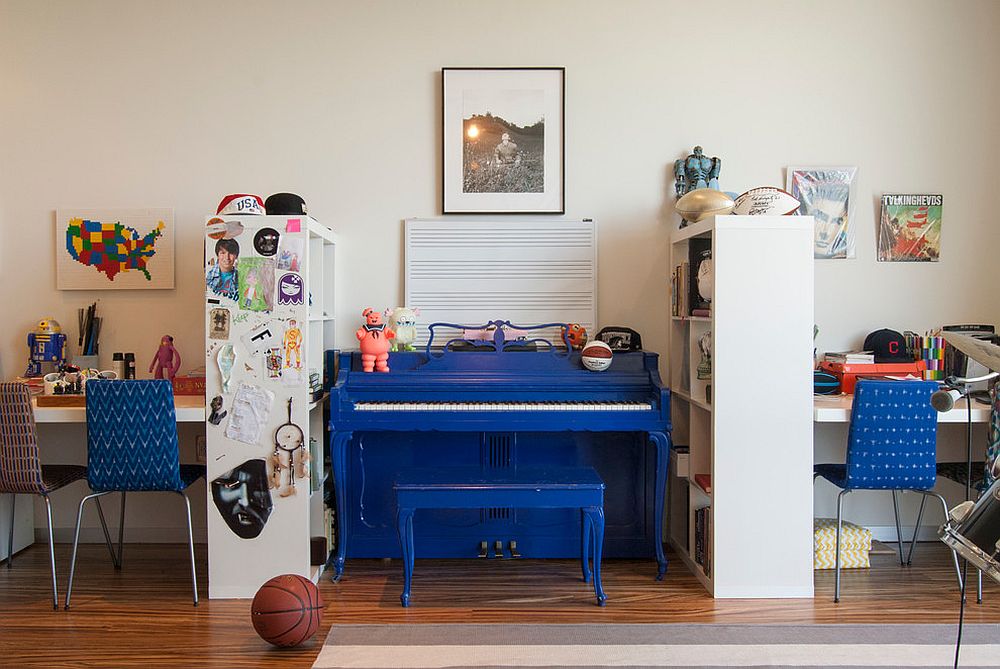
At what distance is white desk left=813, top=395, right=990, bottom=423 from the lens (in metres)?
3.20

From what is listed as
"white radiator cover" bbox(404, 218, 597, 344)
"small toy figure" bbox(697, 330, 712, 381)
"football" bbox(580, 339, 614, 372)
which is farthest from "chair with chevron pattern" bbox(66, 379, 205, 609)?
"small toy figure" bbox(697, 330, 712, 381)

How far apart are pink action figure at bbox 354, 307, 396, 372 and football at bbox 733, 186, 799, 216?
1708 mm

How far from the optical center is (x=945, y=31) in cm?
389

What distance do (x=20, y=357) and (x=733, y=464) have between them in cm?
362

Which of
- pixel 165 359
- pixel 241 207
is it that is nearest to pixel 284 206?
pixel 241 207

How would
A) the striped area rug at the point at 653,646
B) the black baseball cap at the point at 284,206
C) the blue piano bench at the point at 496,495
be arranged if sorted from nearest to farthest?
the striped area rug at the point at 653,646, the blue piano bench at the point at 496,495, the black baseball cap at the point at 284,206

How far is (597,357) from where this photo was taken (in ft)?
11.4

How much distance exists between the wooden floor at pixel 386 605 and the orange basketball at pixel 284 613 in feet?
0.23

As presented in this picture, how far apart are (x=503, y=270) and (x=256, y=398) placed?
4.61 feet

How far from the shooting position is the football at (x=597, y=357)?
11.4ft

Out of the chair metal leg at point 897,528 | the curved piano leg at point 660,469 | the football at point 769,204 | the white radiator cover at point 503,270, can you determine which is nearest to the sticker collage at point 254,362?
the white radiator cover at point 503,270

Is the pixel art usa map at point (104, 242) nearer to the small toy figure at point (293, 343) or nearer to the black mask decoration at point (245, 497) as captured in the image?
the small toy figure at point (293, 343)

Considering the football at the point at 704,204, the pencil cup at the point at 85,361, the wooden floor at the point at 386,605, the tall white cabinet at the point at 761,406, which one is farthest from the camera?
Result: the pencil cup at the point at 85,361

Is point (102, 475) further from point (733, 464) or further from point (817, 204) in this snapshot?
point (817, 204)
